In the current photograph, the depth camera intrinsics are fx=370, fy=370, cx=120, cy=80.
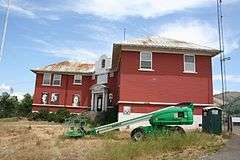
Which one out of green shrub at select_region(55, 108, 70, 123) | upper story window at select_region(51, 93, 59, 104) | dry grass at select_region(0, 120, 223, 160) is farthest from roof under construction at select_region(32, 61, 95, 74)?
dry grass at select_region(0, 120, 223, 160)

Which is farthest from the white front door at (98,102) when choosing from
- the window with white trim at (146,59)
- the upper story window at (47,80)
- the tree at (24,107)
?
the window with white trim at (146,59)

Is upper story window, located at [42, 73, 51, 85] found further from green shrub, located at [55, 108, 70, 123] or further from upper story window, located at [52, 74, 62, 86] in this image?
green shrub, located at [55, 108, 70, 123]

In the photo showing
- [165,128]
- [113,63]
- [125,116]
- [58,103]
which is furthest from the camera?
[58,103]

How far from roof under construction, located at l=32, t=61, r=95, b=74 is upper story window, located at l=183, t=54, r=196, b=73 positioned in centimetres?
2122

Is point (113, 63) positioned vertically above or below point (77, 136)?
above

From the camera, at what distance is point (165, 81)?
31.7 meters

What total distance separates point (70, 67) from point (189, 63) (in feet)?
80.6

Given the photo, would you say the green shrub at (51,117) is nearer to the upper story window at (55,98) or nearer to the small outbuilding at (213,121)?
the upper story window at (55,98)

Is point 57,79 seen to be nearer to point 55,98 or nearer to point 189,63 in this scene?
point 55,98

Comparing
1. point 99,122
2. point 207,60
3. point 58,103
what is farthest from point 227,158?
point 58,103

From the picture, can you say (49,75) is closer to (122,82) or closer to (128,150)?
(122,82)

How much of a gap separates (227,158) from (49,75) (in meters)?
39.7

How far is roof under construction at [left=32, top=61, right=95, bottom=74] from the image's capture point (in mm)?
51281

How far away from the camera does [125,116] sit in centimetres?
3052
